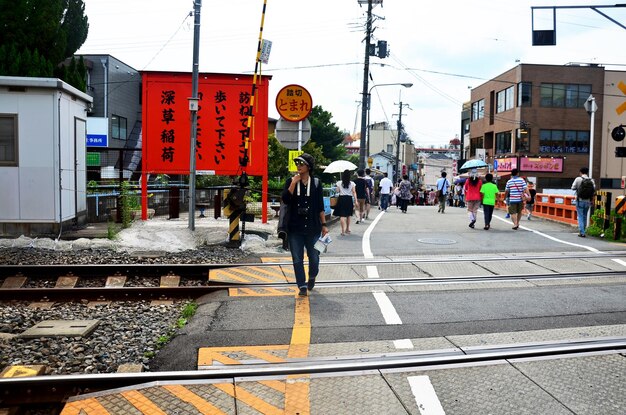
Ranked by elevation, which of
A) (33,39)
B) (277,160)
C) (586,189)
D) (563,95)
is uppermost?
(563,95)

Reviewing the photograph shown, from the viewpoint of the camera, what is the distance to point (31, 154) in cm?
1169

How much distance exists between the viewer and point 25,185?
38.5 feet

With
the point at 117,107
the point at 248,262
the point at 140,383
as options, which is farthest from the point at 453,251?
the point at 117,107

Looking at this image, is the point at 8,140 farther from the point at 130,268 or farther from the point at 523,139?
the point at 523,139

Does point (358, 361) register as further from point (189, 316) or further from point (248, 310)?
point (189, 316)

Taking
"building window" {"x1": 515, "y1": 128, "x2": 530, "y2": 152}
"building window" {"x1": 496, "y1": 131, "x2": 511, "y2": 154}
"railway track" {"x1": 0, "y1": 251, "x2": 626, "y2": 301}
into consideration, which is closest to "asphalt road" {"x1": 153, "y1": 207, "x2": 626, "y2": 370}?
"railway track" {"x1": 0, "y1": 251, "x2": 626, "y2": 301}

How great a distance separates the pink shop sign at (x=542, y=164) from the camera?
43.5 meters

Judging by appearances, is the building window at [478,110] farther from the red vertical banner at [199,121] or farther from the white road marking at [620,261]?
the white road marking at [620,261]

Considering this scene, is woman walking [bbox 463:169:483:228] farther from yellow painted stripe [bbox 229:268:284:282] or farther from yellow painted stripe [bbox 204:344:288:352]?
yellow painted stripe [bbox 204:344:288:352]

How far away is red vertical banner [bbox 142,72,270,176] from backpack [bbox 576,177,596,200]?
8045mm

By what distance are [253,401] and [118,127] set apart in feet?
106

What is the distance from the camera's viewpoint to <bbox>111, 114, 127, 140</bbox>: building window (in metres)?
33.2

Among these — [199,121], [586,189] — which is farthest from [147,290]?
[586,189]

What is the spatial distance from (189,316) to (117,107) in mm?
29087
